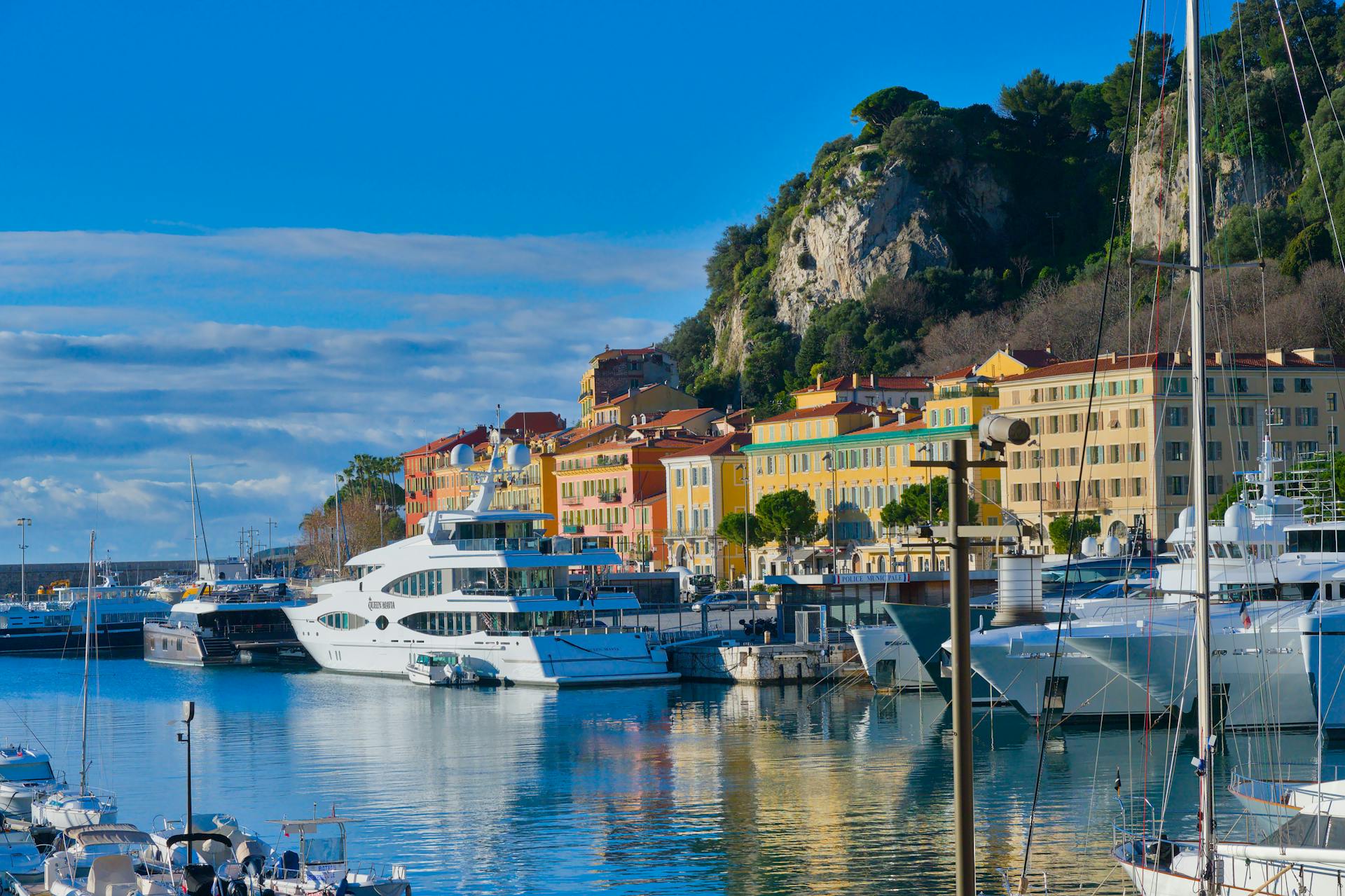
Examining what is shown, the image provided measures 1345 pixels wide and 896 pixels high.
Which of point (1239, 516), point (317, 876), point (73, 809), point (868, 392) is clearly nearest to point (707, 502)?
point (868, 392)

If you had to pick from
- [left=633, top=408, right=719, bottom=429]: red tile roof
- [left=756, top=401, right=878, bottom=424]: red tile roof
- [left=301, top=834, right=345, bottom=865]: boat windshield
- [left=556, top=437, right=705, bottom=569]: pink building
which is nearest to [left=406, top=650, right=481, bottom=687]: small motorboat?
[left=301, top=834, right=345, bottom=865]: boat windshield

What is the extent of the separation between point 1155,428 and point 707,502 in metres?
29.0

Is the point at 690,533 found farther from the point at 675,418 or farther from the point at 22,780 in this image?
the point at 22,780

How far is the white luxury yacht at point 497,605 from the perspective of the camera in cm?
5381

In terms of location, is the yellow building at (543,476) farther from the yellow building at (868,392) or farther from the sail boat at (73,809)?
the sail boat at (73,809)

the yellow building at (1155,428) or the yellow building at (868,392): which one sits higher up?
the yellow building at (868,392)

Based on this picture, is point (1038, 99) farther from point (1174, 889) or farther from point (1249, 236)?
point (1174, 889)

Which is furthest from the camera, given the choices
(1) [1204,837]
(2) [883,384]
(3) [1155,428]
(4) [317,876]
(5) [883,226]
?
(5) [883,226]

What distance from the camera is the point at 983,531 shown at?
33.6ft

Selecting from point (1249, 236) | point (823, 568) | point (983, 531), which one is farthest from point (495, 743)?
point (1249, 236)

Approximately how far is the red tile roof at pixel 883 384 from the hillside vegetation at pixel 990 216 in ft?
22.1

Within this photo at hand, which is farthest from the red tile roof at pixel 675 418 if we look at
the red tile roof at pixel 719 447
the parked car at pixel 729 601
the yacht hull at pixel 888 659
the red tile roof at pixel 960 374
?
the yacht hull at pixel 888 659

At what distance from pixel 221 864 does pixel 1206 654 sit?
1255 cm

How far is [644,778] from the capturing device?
114 ft
